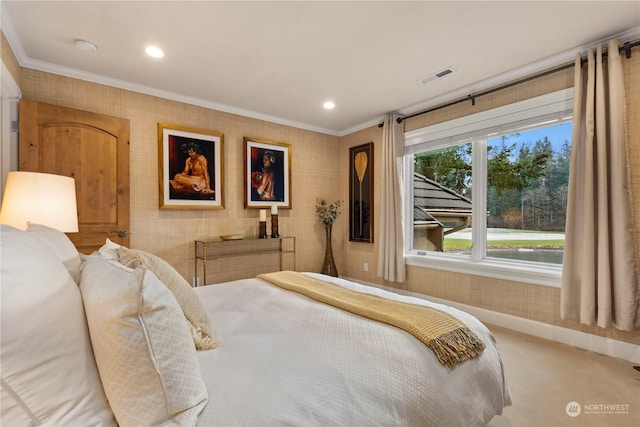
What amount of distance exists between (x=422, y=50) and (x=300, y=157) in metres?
2.29

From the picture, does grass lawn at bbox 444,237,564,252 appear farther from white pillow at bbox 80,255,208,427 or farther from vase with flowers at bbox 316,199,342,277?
white pillow at bbox 80,255,208,427

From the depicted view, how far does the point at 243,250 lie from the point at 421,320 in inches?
113

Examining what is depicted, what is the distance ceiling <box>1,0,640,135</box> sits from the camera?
1962mm

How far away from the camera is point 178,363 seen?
2.68 ft

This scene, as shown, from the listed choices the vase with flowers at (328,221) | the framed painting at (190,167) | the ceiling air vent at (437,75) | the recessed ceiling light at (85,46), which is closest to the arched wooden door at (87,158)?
the framed painting at (190,167)

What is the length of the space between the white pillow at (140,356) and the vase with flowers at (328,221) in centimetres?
358

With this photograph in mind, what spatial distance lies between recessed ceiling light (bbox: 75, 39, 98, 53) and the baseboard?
13.9ft

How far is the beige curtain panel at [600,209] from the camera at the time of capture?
216 centimetres

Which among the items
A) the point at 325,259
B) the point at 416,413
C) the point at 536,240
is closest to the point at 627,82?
the point at 536,240

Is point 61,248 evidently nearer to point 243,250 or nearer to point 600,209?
point 243,250

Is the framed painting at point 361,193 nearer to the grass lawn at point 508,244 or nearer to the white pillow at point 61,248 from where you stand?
the grass lawn at point 508,244

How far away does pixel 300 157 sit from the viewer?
4359 millimetres

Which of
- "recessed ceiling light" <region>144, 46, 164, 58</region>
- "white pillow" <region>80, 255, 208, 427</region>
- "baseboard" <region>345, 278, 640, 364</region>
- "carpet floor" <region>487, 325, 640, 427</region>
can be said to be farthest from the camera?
"recessed ceiling light" <region>144, 46, 164, 58</region>

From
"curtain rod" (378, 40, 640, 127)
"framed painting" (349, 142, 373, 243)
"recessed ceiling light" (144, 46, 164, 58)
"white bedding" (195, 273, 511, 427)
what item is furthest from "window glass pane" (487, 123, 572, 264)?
"recessed ceiling light" (144, 46, 164, 58)
